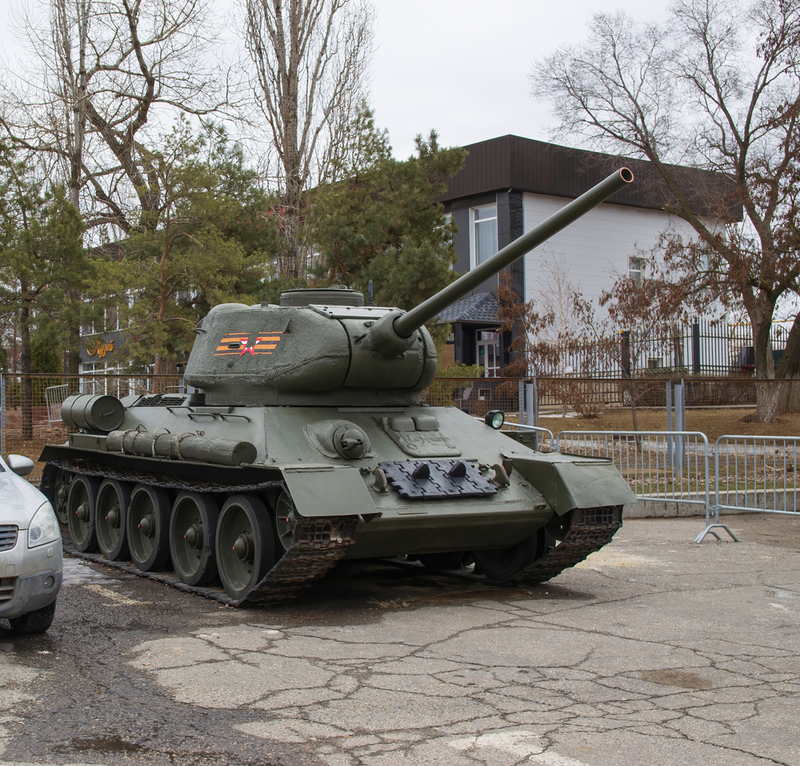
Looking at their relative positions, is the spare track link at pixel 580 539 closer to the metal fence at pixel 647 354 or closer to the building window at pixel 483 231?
the metal fence at pixel 647 354

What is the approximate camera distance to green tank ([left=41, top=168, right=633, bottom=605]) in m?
7.61

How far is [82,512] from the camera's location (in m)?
11.1

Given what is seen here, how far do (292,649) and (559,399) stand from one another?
1138 cm

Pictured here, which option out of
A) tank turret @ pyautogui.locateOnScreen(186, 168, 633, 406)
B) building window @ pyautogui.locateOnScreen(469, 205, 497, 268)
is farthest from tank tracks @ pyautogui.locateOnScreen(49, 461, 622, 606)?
building window @ pyautogui.locateOnScreen(469, 205, 497, 268)

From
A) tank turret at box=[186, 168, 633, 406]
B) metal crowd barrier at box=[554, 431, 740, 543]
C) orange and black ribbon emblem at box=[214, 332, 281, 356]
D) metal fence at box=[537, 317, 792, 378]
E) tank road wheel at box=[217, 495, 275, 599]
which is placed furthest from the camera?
metal fence at box=[537, 317, 792, 378]

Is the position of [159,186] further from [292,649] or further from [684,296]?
[292,649]

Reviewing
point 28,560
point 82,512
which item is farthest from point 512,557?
point 82,512

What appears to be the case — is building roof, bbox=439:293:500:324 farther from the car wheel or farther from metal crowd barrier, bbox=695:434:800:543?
the car wheel

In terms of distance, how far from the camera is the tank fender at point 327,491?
7191 mm

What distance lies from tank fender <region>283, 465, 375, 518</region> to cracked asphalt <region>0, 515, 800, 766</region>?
0.81 m

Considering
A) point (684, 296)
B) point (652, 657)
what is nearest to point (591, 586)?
point (652, 657)

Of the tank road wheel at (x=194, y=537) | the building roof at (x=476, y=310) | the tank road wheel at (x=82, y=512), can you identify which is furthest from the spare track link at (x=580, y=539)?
the building roof at (x=476, y=310)

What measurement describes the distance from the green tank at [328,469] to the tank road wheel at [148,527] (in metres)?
0.02

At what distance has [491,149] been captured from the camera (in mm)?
Answer: 27984
